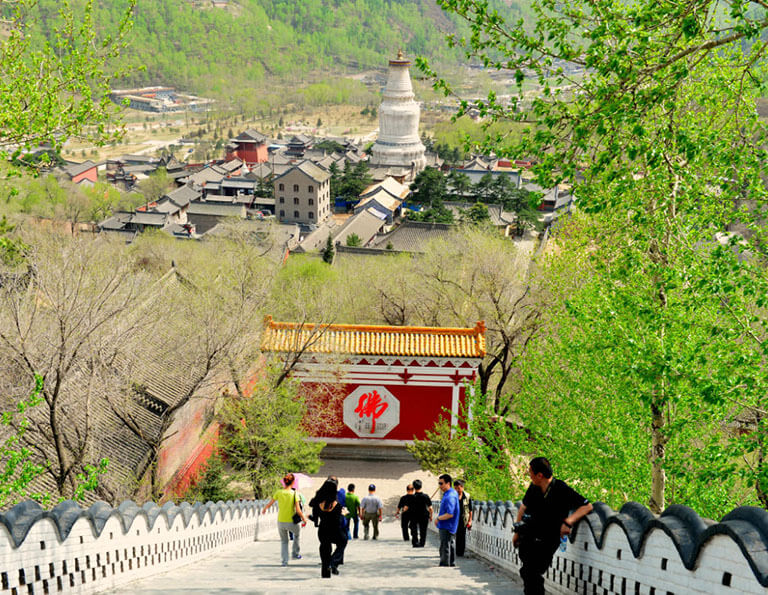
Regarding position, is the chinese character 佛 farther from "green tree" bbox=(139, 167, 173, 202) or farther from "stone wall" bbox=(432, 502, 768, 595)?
"green tree" bbox=(139, 167, 173, 202)

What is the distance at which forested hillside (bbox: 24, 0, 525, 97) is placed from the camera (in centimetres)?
14088

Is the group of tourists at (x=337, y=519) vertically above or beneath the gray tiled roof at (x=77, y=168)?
beneath

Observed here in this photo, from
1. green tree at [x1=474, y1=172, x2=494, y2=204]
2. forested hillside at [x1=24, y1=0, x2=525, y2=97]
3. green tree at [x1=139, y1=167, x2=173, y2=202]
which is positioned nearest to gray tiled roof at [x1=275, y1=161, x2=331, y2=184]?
green tree at [x1=474, y1=172, x2=494, y2=204]

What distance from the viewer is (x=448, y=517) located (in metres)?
7.51

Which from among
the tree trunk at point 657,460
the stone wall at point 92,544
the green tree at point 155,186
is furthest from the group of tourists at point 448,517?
the green tree at point 155,186

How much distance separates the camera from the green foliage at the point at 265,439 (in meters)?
15.2

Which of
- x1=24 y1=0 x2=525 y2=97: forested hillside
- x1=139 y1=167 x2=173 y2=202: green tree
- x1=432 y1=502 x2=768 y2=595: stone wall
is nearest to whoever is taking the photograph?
x1=432 y1=502 x2=768 y2=595: stone wall

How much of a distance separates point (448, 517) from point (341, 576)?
141 centimetres

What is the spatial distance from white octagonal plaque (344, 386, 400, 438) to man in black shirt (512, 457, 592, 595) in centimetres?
1432

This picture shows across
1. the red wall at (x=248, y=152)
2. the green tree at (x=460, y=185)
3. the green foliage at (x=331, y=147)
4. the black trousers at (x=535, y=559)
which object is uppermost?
the green foliage at (x=331, y=147)

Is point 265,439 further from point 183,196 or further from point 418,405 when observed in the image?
point 183,196

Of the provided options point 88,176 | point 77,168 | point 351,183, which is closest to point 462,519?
point 351,183

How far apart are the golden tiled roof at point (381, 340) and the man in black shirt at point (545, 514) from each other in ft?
44.5

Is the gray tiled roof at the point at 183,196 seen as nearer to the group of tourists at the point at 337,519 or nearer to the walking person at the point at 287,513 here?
the group of tourists at the point at 337,519
